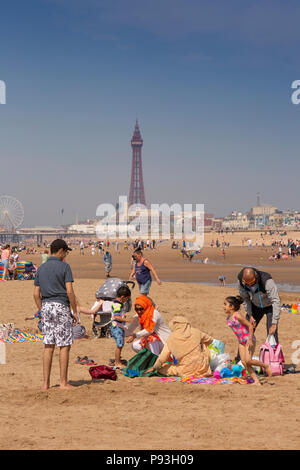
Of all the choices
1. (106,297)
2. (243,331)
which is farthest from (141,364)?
(106,297)

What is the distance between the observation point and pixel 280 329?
34.9 ft

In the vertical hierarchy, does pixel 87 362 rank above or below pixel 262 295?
below

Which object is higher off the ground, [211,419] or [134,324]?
[134,324]

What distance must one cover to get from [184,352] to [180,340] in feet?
0.51

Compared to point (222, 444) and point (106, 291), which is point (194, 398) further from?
point (106, 291)

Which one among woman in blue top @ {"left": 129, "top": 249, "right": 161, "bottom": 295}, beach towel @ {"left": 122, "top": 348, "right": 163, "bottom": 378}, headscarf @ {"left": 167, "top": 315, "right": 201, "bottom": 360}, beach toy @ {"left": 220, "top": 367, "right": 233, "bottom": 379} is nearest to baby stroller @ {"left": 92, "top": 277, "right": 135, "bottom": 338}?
woman in blue top @ {"left": 129, "top": 249, "right": 161, "bottom": 295}

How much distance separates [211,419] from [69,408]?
53.5 inches

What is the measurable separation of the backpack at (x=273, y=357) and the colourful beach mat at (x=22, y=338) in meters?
4.22

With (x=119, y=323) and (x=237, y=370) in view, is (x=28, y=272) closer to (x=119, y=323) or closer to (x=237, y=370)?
(x=119, y=323)

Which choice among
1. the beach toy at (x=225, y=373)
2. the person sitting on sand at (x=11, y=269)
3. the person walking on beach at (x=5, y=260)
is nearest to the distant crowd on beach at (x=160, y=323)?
the beach toy at (x=225, y=373)

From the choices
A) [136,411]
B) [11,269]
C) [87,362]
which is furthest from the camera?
[11,269]

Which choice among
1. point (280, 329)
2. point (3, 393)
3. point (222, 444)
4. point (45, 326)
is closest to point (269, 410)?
point (222, 444)

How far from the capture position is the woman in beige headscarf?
663 cm

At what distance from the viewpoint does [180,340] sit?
665cm
